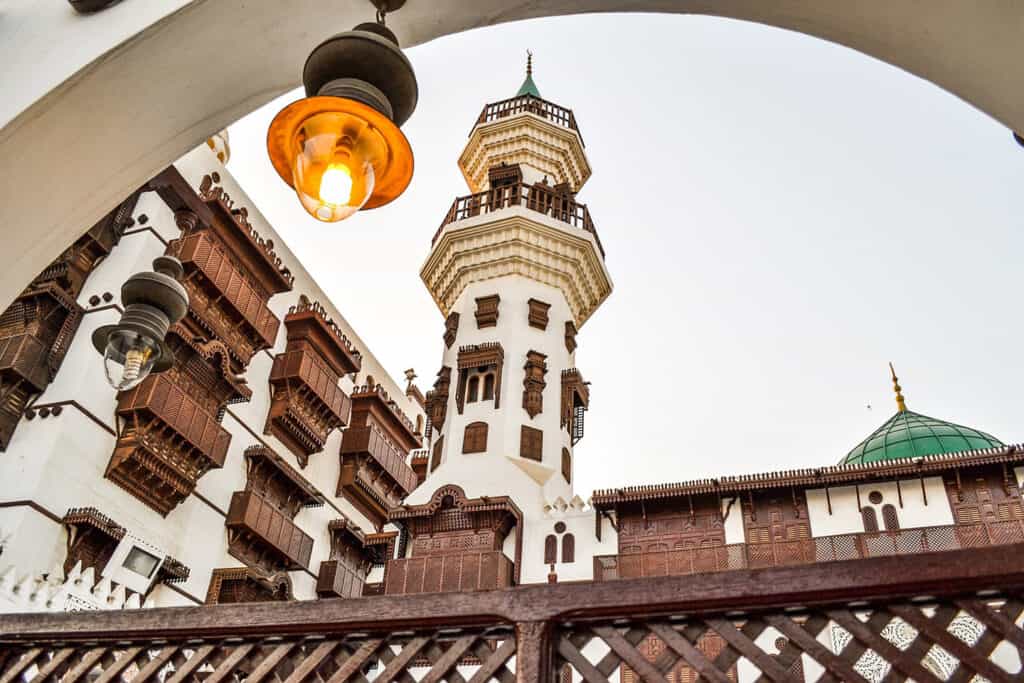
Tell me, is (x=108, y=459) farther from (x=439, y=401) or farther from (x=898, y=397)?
(x=898, y=397)

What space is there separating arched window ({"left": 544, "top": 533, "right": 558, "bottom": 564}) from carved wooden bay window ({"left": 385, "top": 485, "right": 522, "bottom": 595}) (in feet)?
2.19

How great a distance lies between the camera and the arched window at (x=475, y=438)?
2078 cm

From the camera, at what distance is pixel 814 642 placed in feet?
5.83

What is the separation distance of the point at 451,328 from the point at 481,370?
2.05 meters

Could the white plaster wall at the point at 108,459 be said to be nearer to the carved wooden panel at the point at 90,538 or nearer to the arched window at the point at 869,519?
the carved wooden panel at the point at 90,538

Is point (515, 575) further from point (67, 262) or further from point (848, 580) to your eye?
point (848, 580)

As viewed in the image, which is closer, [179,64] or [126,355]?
[179,64]

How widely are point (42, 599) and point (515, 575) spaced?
10148 mm

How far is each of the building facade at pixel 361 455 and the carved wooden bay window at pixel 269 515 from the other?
74 mm

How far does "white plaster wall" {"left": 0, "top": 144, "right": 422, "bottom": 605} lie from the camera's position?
14695mm

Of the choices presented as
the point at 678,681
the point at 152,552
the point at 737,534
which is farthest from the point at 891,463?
the point at 152,552

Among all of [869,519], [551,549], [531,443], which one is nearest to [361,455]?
[531,443]

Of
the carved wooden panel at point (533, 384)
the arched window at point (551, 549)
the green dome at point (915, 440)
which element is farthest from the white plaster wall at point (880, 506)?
the carved wooden panel at point (533, 384)

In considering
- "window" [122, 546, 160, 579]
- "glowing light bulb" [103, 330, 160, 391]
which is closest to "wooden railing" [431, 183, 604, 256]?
"window" [122, 546, 160, 579]
